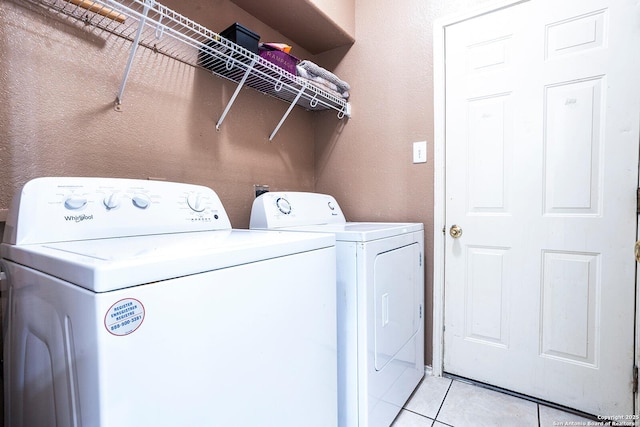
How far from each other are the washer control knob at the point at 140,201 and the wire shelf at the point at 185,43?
440 mm

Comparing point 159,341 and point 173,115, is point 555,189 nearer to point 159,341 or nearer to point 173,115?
point 159,341

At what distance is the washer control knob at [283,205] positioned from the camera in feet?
5.12

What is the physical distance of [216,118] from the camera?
1.56m

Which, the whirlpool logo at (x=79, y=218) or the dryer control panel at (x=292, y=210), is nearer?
the whirlpool logo at (x=79, y=218)

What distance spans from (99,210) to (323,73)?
1.37m

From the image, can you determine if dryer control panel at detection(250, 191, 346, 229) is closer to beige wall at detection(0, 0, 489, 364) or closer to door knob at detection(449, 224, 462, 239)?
beige wall at detection(0, 0, 489, 364)

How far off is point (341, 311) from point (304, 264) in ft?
1.22

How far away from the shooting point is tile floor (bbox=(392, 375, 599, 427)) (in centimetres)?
138

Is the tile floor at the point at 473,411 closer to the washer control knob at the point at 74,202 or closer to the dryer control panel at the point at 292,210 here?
the dryer control panel at the point at 292,210

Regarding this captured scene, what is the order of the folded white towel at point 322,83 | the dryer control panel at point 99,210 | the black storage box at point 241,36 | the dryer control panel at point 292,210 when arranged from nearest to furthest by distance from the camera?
the dryer control panel at point 99,210 < the black storage box at point 241,36 < the dryer control panel at point 292,210 < the folded white towel at point 322,83

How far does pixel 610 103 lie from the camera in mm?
1333

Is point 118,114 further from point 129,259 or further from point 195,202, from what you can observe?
point 129,259

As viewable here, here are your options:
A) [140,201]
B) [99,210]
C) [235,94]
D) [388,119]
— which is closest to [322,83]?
[388,119]

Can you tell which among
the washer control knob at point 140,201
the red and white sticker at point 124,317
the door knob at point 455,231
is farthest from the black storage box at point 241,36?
the door knob at point 455,231
